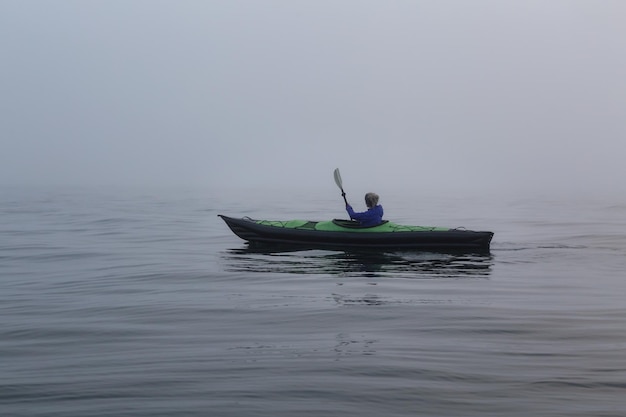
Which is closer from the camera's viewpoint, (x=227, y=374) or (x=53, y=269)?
(x=227, y=374)

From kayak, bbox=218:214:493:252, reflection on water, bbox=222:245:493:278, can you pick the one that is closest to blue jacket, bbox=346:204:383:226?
kayak, bbox=218:214:493:252

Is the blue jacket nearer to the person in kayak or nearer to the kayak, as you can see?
the person in kayak

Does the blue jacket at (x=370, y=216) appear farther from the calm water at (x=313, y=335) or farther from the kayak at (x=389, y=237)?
the calm water at (x=313, y=335)

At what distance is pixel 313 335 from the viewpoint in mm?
8359

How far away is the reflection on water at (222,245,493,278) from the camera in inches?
569

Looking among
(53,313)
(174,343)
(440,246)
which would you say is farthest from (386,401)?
(440,246)

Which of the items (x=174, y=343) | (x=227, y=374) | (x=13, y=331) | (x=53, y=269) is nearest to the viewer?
(x=227, y=374)

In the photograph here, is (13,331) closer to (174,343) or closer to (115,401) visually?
(174,343)

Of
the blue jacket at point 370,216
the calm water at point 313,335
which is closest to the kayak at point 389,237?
the blue jacket at point 370,216

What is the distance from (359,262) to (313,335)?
25.4 feet

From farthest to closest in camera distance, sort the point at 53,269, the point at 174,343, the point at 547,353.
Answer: the point at 53,269, the point at 174,343, the point at 547,353

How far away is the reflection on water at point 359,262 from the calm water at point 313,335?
0.17 ft

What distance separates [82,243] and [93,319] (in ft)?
39.0

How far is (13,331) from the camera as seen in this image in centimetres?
856
